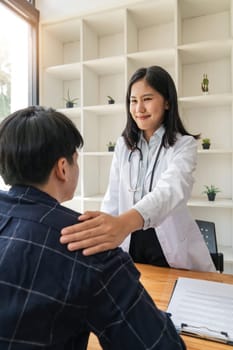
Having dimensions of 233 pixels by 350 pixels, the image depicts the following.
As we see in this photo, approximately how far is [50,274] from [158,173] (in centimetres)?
85

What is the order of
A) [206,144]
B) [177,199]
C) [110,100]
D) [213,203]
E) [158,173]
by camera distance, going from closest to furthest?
[177,199] → [158,173] → [213,203] → [206,144] → [110,100]

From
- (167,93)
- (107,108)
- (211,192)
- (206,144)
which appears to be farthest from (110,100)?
(167,93)

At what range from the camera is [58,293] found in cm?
51

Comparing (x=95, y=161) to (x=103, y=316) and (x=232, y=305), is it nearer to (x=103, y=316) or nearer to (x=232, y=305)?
(x=232, y=305)

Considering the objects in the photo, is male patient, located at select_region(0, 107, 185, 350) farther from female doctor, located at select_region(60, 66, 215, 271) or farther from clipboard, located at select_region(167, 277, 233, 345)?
female doctor, located at select_region(60, 66, 215, 271)

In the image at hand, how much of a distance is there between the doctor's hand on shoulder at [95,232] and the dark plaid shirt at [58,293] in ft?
0.05

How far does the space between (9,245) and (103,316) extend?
0.73ft

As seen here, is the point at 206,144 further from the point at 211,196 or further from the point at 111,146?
the point at 111,146

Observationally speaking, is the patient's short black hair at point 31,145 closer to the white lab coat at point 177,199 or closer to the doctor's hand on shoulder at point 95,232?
the doctor's hand on shoulder at point 95,232

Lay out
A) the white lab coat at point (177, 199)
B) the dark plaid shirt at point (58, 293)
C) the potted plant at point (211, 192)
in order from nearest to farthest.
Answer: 1. the dark plaid shirt at point (58, 293)
2. the white lab coat at point (177, 199)
3. the potted plant at point (211, 192)

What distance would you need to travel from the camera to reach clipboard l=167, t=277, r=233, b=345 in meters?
0.73

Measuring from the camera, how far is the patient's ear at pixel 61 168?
25.1 inches

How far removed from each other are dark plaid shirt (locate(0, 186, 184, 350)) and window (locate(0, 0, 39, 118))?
192 cm

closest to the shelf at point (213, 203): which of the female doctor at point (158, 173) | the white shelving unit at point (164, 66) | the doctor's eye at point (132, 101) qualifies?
the white shelving unit at point (164, 66)
